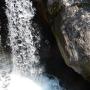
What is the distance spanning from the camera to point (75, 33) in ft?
15.5

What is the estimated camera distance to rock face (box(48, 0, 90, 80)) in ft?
15.0

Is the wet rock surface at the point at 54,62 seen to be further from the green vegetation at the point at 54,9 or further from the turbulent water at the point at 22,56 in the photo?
the green vegetation at the point at 54,9

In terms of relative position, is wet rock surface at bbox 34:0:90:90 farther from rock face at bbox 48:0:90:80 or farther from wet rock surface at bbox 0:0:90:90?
rock face at bbox 48:0:90:80

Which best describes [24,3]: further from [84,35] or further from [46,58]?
[84,35]

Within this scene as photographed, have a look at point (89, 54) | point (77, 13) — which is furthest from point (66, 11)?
point (89, 54)

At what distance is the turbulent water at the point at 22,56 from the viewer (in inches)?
243

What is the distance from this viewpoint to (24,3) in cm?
625

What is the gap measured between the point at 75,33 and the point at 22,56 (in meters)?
2.15

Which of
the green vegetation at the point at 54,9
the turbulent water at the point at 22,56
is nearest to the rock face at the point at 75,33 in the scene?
the green vegetation at the point at 54,9

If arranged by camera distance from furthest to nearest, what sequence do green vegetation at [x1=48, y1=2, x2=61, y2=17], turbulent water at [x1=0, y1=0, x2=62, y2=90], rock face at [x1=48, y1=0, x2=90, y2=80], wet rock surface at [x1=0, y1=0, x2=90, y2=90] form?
turbulent water at [x1=0, y1=0, x2=62, y2=90] < wet rock surface at [x1=0, y1=0, x2=90, y2=90] < green vegetation at [x1=48, y1=2, x2=61, y2=17] < rock face at [x1=48, y1=0, x2=90, y2=80]

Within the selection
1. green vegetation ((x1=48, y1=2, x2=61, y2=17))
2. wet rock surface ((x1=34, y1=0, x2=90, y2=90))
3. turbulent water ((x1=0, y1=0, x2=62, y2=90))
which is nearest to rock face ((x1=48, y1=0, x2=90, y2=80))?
green vegetation ((x1=48, y1=2, x2=61, y2=17))

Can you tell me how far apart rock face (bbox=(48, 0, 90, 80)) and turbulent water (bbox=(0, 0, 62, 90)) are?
1264mm

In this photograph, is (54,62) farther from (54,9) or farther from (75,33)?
(75,33)

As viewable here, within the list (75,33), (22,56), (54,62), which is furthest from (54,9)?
(22,56)
